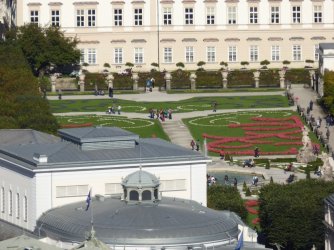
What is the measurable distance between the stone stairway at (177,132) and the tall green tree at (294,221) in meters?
36.6

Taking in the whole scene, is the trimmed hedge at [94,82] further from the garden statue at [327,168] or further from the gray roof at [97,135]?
the gray roof at [97,135]

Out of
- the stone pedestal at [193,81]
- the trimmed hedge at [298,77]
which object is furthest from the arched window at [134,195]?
the trimmed hedge at [298,77]

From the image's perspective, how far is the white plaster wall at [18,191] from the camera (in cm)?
7894

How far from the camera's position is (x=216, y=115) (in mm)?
143875

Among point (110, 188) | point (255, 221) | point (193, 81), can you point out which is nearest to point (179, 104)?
point (193, 81)

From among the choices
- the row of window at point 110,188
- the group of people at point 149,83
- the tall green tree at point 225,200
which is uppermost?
the group of people at point 149,83

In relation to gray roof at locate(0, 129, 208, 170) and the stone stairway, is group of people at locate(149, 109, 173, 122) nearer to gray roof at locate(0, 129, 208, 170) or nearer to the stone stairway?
the stone stairway

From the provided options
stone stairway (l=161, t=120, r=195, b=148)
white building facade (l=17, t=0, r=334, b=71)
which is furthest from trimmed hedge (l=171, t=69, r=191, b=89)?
stone stairway (l=161, t=120, r=195, b=148)

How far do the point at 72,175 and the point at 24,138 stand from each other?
12802 mm

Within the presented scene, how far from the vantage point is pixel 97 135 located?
84.2 meters

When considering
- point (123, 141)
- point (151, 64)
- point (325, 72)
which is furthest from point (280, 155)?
point (151, 64)

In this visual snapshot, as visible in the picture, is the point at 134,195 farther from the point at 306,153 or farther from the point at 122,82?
the point at 122,82

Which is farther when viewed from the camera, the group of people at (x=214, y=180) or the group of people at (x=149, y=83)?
the group of people at (x=149, y=83)

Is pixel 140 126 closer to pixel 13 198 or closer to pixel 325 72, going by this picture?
pixel 325 72
